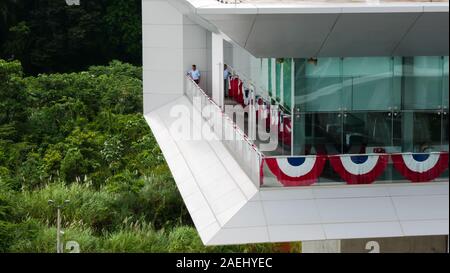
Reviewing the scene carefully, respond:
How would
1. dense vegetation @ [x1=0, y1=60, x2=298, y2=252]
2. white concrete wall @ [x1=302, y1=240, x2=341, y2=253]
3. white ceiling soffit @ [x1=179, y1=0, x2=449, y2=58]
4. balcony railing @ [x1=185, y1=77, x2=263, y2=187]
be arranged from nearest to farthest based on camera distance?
white ceiling soffit @ [x1=179, y1=0, x2=449, y2=58], balcony railing @ [x1=185, y1=77, x2=263, y2=187], white concrete wall @ [x1=302, y1=240, x2=341, y2=253], dense vegetation @ [x1=0, y1=60, x2=298, y2=252]

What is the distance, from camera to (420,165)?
24.4m

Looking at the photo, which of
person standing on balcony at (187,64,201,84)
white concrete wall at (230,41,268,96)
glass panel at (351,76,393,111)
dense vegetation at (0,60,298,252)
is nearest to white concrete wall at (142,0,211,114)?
person standing on balcony at (187,64,201,84)

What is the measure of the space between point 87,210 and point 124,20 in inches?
1516

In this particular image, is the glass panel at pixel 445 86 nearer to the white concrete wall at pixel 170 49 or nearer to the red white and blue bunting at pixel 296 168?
the red white and blue bunting at pixel 296 168

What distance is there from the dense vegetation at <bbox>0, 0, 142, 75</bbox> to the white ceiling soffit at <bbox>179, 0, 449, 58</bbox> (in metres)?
46.0

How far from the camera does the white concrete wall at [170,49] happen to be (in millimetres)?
40125

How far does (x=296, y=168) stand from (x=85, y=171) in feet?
64.1

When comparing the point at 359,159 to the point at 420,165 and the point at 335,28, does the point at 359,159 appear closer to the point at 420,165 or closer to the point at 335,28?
the point at 420,165

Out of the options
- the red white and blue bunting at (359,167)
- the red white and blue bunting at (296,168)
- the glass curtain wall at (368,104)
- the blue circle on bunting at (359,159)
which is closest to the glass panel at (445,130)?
the glass curtain wall at (368,104)

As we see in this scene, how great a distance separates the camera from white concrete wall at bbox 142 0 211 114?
132 feet

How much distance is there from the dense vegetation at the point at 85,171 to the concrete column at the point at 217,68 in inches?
145

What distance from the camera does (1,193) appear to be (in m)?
35.2

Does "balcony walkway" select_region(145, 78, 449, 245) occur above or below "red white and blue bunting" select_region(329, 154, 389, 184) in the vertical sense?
below

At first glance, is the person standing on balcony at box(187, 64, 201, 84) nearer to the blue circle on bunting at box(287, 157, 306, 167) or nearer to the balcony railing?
the balcony railing
